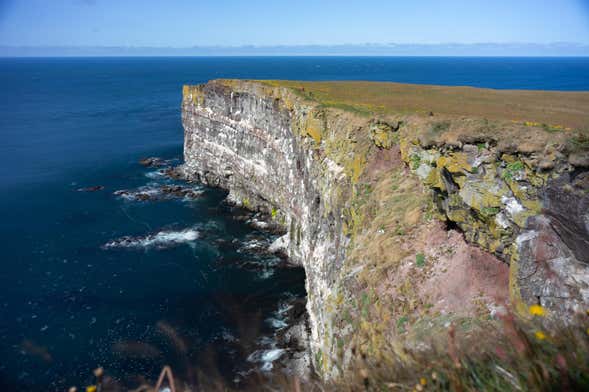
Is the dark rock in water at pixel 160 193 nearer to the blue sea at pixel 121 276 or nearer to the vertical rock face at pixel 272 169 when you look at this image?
the blue sea at pixel 121 276

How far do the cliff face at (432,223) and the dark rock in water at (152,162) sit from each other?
42.2 metres

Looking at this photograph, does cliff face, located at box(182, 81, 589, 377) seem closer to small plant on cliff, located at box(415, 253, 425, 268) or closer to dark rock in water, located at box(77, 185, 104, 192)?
small plant on cliff, located at box(415, 253, 425, 268)

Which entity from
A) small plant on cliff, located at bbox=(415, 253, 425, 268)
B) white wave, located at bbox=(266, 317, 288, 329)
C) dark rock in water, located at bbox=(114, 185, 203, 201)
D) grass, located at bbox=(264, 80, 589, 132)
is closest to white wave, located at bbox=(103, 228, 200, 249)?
dark rock in water, located at bbox=(114, 185, 203, 201)

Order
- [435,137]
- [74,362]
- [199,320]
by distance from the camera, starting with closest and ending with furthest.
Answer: [435,137]
[74,362]
[199,320]

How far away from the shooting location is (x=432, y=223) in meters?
16.3

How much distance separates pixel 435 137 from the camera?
15273mm

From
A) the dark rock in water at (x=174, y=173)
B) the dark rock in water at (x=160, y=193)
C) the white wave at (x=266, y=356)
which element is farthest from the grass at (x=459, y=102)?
the dark rock in water at (x=174, y=173)

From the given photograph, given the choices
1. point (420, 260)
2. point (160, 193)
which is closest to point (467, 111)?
point (420, 260)

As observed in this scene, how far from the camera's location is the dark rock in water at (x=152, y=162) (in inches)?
2598

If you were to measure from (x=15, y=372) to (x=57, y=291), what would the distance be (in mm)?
9054

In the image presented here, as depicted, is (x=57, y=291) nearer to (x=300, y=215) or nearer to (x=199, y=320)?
(x=199, y=320)

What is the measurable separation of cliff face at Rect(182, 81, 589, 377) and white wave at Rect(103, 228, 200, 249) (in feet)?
53.1

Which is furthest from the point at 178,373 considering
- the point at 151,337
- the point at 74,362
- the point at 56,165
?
the point at 56,165

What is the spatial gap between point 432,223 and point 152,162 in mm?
58369
